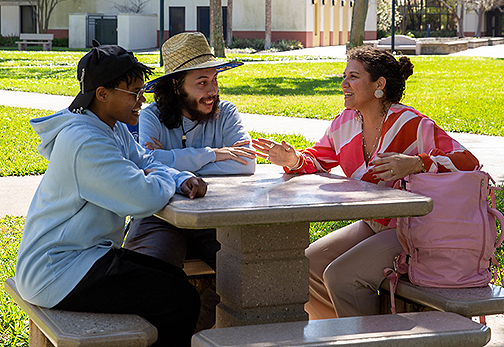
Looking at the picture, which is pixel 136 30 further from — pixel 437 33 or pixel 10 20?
pixel 437 33

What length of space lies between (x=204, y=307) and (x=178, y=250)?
0.45 m

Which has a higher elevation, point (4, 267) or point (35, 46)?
point (35, 46)

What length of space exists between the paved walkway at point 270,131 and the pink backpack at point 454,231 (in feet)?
2.47

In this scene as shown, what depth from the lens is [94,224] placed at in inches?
109

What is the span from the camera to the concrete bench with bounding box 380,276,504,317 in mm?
2908

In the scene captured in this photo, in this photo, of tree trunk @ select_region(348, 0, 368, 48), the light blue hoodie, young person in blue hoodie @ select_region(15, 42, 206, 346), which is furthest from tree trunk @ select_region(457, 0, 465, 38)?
the light blue hoodie

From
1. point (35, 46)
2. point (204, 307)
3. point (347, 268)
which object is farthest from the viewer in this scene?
point (35, 46)

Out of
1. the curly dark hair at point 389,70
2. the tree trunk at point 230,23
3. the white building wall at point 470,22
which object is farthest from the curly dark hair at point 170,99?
the white building wall at point 470,22

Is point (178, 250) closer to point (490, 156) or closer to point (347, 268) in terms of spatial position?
point (347, 268)

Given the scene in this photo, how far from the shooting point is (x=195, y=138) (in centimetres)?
410

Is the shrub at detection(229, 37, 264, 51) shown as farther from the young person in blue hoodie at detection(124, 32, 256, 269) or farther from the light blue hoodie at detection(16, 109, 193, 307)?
the light blue hoodie at detection(16, 109, 193, 307)

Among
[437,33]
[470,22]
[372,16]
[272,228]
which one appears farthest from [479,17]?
[272,228]

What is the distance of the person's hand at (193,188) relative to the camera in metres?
2.88

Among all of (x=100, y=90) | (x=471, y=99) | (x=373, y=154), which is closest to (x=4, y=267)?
(x=100, y=90)
